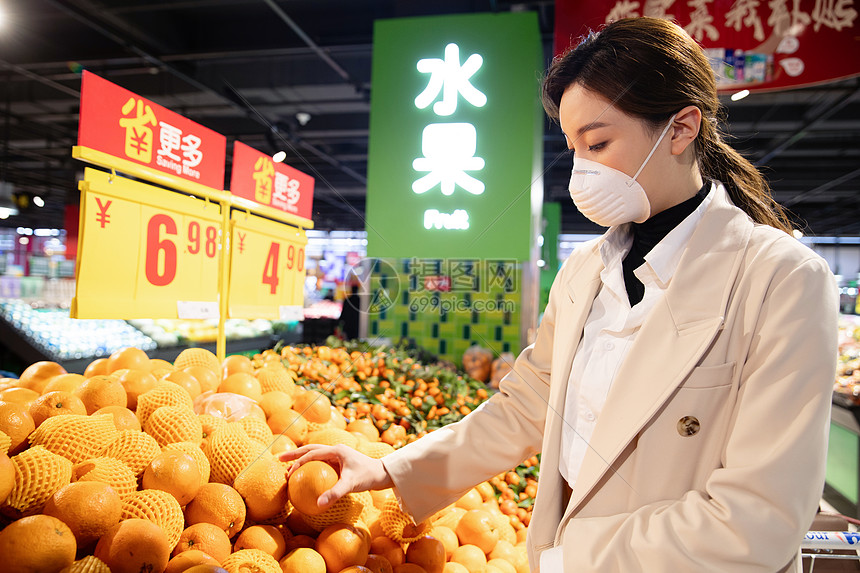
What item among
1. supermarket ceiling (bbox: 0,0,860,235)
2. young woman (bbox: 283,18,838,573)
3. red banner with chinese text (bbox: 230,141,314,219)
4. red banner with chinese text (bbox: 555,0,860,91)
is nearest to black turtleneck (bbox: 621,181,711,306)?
young woman (bbox: 283,18,838,573)

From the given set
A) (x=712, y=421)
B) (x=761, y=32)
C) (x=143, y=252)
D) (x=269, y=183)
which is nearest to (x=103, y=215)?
(x=143, y=252)

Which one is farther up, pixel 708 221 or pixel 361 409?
pixel 708 221

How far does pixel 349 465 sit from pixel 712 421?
723 millimetres

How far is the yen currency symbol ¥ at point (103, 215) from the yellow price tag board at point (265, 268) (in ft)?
1.68

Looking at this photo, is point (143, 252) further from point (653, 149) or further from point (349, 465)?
point (653, 149)

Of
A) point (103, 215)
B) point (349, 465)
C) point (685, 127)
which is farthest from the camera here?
point (103, 215)

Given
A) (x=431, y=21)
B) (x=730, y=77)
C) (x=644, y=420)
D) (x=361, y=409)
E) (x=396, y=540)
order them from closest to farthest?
(x=644, y=420), (x=396, y=540), (x=361, y=409), (x=730, y=77), (x=431, y=21)

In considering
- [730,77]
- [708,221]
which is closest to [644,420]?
[708,221]

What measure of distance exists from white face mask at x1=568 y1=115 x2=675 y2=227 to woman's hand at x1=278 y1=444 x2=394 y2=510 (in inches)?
28.2

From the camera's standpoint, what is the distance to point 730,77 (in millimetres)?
2965

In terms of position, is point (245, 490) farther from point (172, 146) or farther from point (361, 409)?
point (172, 146)

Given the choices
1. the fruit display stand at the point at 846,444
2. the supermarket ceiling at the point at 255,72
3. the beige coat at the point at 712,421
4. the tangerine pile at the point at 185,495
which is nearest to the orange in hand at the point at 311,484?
the tangerine pile at the point at 185,495

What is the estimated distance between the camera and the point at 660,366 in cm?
88

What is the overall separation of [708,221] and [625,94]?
26 cm
